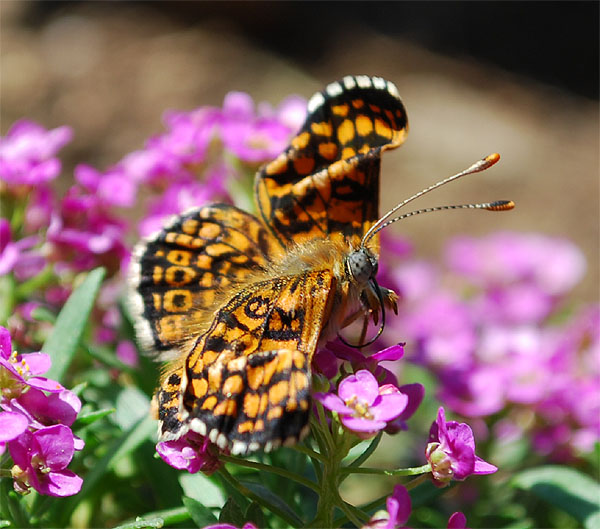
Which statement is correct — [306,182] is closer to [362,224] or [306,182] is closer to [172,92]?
[362,224]

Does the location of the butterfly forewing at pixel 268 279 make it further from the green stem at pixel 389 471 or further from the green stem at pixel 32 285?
the green stem at pixel 32 285

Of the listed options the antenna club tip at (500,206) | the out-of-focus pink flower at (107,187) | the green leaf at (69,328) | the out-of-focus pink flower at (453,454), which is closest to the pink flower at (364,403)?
the out-of-focus pink flower at (453,454)

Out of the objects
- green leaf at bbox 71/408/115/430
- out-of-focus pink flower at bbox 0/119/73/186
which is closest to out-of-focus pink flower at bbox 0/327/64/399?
green leaf at bbox 71/408/115/430

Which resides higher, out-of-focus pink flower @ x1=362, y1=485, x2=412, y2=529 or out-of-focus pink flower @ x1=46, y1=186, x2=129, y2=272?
out-of-focus pink flower @ x1=362, y1=485, x2=412, y2=529

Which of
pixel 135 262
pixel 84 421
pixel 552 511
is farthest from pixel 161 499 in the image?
pixel 552 511

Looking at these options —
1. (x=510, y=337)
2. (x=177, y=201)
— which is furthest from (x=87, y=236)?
(x=510, y=337)

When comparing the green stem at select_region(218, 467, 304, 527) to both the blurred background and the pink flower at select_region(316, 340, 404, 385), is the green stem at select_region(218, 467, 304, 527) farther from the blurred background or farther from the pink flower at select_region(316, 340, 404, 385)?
the blurred background

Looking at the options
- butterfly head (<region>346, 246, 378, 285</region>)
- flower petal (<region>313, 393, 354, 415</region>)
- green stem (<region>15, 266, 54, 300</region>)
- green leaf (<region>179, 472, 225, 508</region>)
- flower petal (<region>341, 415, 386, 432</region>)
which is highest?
butterfly head (<region>346, 246, 378, 285</region>)

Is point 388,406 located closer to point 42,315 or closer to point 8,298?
point 42,315
